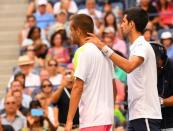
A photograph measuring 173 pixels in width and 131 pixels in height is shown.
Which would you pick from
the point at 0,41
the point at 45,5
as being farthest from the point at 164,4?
the point at 0,41

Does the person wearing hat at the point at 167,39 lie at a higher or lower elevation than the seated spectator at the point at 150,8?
lower

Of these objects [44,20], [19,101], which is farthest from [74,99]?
[44,20]

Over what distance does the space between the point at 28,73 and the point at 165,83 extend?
22.8 ft

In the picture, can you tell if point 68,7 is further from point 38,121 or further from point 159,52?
point 159,52

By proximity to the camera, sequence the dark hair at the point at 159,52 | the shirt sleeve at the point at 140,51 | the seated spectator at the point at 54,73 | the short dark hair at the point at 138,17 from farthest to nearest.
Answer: the seated spectator at the point at 54,73
the dark hair at the point at 159,52
the short dark hair at the point at 138,17
the shirt sleeve at the point at 140,51

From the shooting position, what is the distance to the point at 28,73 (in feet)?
46.4

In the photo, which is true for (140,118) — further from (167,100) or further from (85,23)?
(85,23)

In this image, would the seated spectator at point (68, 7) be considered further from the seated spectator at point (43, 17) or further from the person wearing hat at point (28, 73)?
the person wearing hat at point (28, 73)

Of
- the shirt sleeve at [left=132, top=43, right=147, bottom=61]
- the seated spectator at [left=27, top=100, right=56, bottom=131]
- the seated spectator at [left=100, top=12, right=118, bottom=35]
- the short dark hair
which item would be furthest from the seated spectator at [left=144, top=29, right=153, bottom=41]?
the shirt sleeve at [left=132, top=43, right=147, bottom=61]

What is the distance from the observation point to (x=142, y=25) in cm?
718

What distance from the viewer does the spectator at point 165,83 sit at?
7.40 metres

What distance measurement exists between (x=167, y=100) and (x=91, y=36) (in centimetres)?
106

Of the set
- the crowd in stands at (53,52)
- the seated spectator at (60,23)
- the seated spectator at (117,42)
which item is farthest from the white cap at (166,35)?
the seated spectator at (60,23)

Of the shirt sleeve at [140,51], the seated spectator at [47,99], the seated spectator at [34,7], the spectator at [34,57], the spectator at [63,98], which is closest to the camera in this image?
the shirt sleeve at [140,51]
